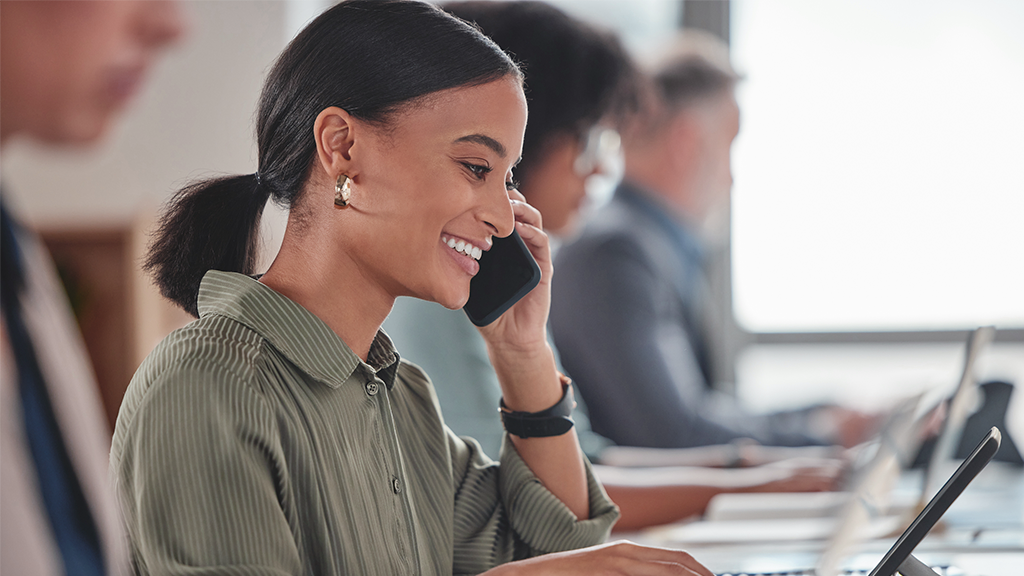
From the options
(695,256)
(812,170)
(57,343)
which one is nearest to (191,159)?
(695,256)

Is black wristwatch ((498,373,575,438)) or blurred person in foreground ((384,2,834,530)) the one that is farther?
blurred person in foreground ((384,2,834,530))

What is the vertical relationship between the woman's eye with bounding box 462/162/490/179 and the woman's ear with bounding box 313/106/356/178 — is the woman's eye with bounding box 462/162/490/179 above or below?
below

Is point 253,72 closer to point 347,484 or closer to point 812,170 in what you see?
point 812,170

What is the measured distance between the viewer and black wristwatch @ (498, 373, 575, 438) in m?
1.01

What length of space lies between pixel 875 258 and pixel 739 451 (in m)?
1.28

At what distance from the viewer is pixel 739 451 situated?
1742 millimetres

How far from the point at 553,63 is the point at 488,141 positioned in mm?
703

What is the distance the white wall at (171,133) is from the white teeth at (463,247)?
186 cm

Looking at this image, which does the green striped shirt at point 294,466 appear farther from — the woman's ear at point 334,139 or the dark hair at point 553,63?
the dark hair at point 553,63

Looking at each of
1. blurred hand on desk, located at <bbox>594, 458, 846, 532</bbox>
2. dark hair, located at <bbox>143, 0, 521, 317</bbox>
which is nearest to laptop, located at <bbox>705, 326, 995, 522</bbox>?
blurred hand on desk, located at <bbox>594, 458, 846, 532</bbox>

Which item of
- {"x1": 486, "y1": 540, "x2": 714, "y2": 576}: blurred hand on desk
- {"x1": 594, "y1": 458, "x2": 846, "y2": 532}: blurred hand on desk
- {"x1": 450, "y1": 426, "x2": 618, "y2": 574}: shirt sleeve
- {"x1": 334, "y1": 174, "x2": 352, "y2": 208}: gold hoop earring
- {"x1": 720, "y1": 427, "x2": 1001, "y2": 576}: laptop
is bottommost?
{"x1": 594, "y1": 458, "x2": 846, "y2": 532}: blurred hand on desk

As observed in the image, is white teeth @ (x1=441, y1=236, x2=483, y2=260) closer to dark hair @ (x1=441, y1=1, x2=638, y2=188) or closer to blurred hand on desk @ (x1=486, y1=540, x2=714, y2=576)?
blurred hand on desk @ (x1=486, y1=540, x2=714, y2=576)

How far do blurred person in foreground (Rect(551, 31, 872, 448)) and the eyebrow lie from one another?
107cm

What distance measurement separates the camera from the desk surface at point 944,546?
3.31ft
